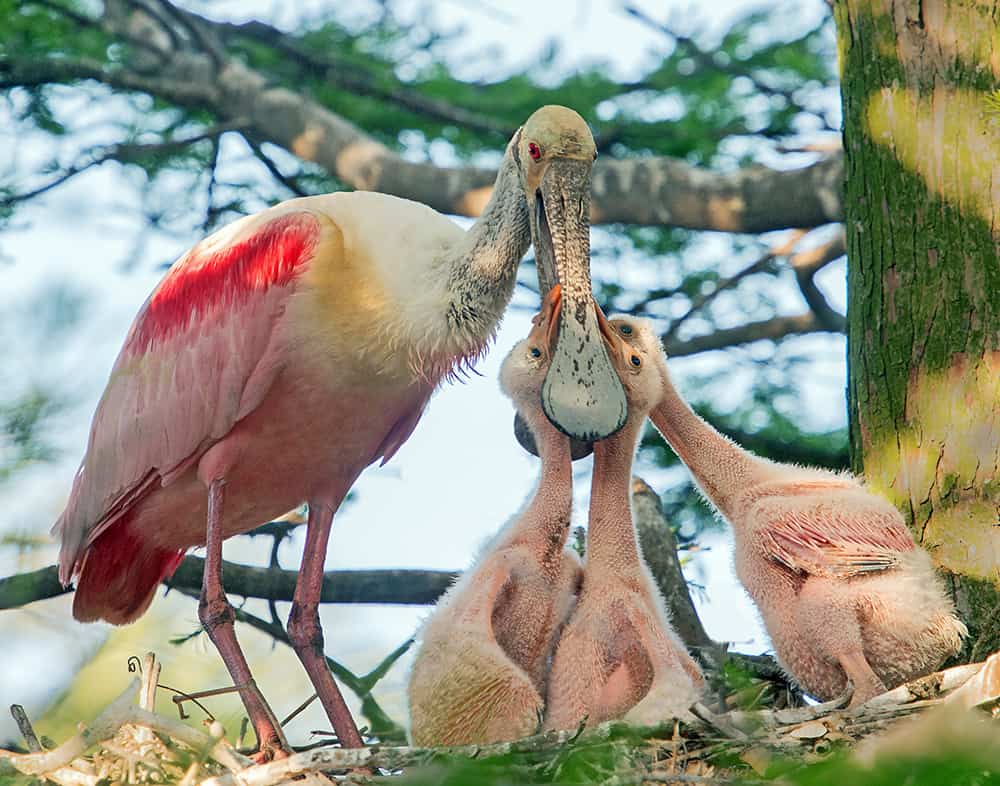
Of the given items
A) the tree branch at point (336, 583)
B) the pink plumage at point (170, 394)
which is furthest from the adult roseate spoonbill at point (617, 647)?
the pink plumage at point (170, 394)

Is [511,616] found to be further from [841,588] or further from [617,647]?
[841,588]

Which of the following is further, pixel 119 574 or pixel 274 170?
pixel 274 170

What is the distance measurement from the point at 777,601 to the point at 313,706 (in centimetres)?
209

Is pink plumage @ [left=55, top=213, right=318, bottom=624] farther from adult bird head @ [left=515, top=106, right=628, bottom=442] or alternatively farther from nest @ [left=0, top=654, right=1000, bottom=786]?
nest @ [left=0, top=654, right=1000, bottom=786]

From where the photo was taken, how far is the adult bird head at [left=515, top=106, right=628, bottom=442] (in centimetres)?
520

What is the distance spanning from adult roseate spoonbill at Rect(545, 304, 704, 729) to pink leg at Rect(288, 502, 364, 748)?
1.24 m

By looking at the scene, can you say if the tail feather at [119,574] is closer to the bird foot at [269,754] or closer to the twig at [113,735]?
the bird foot at [269,754]

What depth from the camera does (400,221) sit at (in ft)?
19.0

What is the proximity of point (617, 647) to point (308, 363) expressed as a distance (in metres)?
1.55

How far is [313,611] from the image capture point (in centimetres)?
612

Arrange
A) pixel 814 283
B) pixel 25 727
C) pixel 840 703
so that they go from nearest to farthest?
pixel 25 727
pixel 840 703
pixel 814 283

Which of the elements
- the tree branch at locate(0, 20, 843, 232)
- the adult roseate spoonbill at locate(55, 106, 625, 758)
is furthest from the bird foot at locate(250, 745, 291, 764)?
the tree branch at locate(0, 20, 843, 232)

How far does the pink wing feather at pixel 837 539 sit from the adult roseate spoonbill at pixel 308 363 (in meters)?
0.70

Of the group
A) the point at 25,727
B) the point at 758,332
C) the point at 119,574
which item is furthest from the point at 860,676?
the point at 758,332
